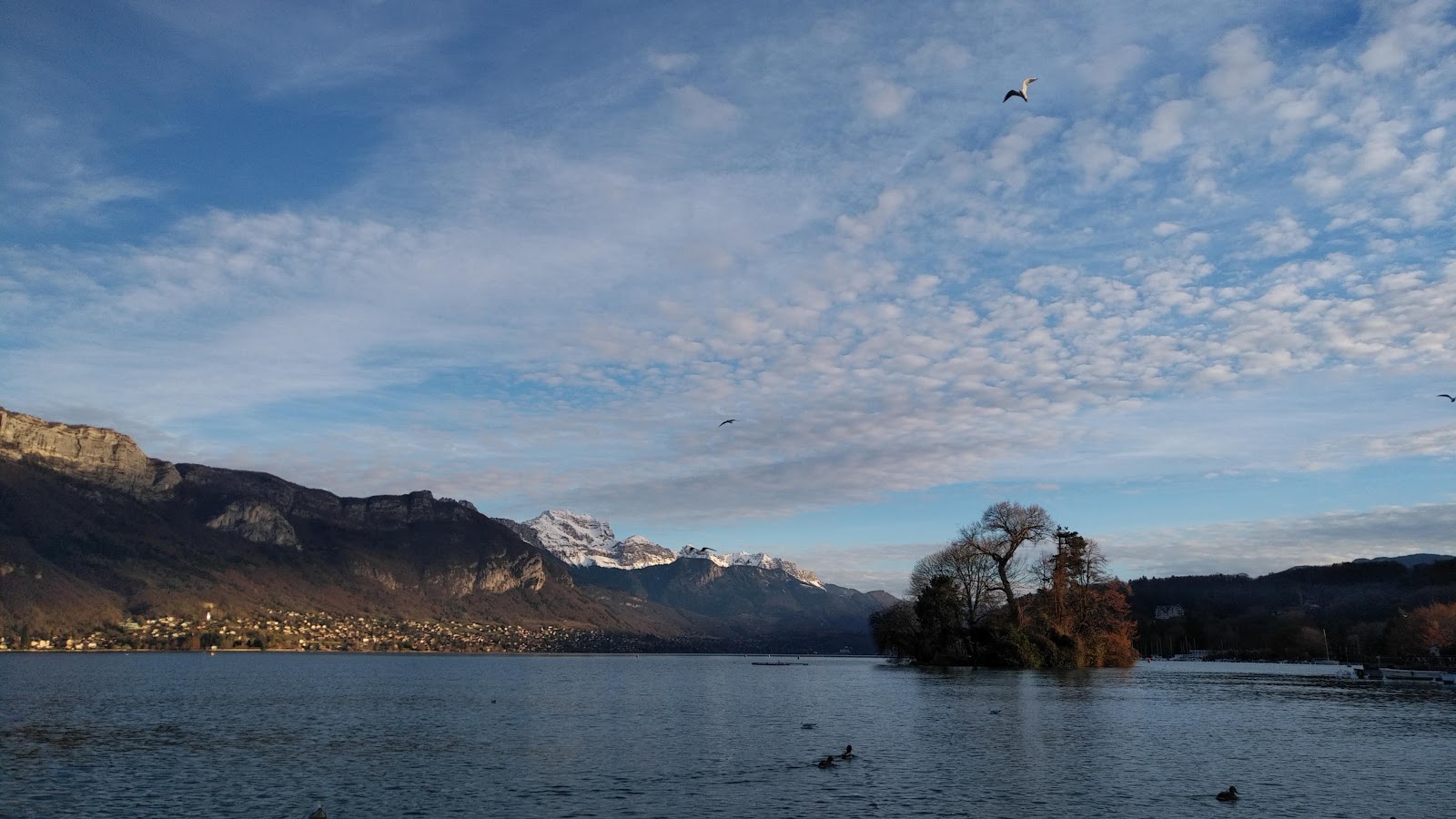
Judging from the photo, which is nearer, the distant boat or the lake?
the lake

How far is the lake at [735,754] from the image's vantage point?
103ft

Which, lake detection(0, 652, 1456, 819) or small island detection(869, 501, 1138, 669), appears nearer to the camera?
lake detection(0, 652, 1456, 819)

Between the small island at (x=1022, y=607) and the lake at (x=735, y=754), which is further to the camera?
the small island at (x=1022, y=607)

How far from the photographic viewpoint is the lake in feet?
103

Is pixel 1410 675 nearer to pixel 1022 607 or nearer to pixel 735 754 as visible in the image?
pixel 1022 607

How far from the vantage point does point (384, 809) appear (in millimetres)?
30891

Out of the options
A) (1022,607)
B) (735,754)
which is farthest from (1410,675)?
(735,754)

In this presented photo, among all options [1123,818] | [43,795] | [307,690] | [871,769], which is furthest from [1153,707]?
[307,690]

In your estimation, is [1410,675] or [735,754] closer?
[735,754]

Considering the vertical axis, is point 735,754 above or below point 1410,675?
below

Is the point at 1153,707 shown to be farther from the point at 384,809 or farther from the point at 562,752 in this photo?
the point at 384,809

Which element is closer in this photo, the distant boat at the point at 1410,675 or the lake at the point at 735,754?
the lake at the point at 735,754

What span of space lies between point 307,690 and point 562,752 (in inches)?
2454

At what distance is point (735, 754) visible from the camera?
143 ft
